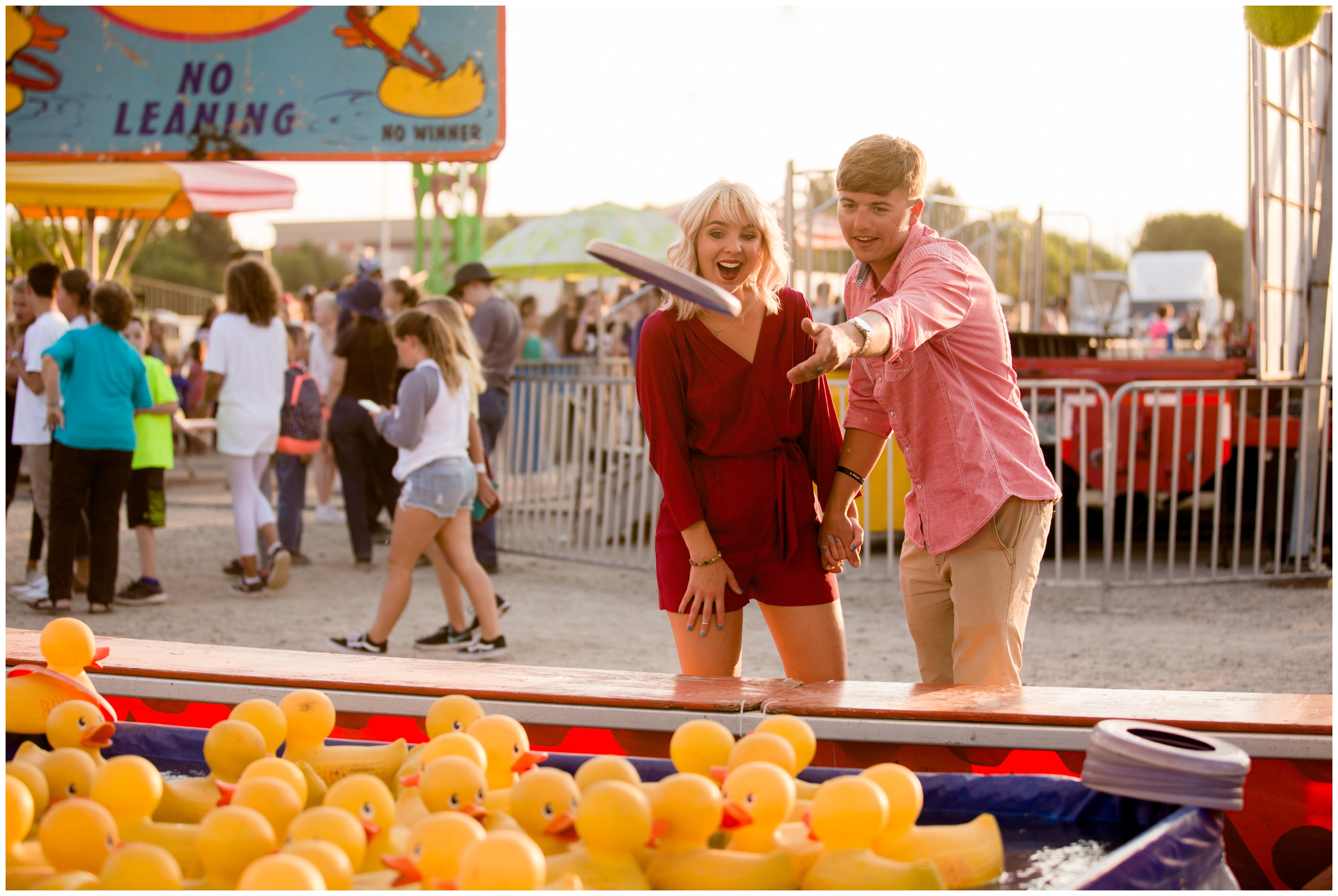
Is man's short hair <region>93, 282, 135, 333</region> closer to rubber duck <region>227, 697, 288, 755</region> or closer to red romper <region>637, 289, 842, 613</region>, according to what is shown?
red romper <region>637, 289, 842, 613</region>

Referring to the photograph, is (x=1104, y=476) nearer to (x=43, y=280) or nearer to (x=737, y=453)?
(x=737, y=453)

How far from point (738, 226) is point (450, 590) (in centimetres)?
335

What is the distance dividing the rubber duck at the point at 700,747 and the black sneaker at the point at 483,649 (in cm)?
→ 374

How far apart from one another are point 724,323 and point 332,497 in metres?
10.2

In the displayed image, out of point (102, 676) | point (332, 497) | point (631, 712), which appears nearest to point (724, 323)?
point (631, 712)

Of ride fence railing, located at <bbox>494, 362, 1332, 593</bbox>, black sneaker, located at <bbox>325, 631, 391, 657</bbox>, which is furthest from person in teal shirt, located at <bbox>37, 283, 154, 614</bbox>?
ride fence railing, located at <bbox>494, 362, 1332, 593</bbox>

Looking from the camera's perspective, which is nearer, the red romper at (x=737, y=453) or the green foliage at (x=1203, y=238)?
the red romper at (x=737, y=453)

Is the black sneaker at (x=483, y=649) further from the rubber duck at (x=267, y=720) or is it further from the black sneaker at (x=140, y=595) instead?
the rubber duck at (x=267, y=720)

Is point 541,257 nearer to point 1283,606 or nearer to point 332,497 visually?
point 332,497

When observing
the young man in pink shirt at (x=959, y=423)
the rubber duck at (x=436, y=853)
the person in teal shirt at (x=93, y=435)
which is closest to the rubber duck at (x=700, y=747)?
the rubber duck at (x=436, y=853)

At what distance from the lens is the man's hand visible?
192 centimetres

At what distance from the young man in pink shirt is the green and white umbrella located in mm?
8832

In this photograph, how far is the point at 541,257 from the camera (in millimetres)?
11570

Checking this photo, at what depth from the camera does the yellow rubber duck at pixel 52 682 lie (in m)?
1.97
